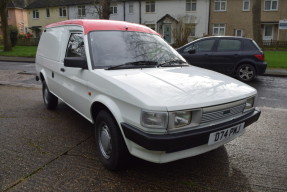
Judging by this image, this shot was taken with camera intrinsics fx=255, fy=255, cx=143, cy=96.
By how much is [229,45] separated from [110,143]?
823 cm

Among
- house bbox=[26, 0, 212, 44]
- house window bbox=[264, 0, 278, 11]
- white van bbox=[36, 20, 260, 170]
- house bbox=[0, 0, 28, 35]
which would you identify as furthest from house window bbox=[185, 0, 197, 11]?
house bbox=[0, 0, 28, 35]

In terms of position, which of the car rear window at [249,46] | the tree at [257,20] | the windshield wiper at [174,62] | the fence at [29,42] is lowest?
the windshield wiper at [174,62]

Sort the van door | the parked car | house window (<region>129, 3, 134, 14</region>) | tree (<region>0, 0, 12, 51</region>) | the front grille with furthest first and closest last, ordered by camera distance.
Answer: house window (<region>129, 3, 134, 14</region>)
tree (<region>0, 0, 12, 51</region>)
the parked car
the van door
the front grille

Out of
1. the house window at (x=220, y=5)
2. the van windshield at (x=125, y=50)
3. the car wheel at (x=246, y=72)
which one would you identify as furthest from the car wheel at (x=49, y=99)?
the house window at (x=220, y=5)

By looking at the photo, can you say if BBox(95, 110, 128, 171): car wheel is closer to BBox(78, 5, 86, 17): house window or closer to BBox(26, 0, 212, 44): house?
BBox(26, 0, 212, 44): house

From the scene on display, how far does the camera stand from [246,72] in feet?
32.3

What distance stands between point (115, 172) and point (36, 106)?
12.6 ft

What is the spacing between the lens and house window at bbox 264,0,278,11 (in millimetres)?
32125

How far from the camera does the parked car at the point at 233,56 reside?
382 inches

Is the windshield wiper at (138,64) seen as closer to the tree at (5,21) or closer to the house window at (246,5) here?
the tree at (5,21)

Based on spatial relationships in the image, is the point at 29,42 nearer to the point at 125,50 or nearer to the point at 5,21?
the point at 5,21

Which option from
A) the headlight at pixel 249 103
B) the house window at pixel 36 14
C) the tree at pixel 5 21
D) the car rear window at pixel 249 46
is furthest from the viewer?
the house window at pixel 36 14

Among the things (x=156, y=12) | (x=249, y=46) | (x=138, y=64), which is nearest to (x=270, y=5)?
(x=156, y=12)

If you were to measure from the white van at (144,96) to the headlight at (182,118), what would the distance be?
0.01 m
